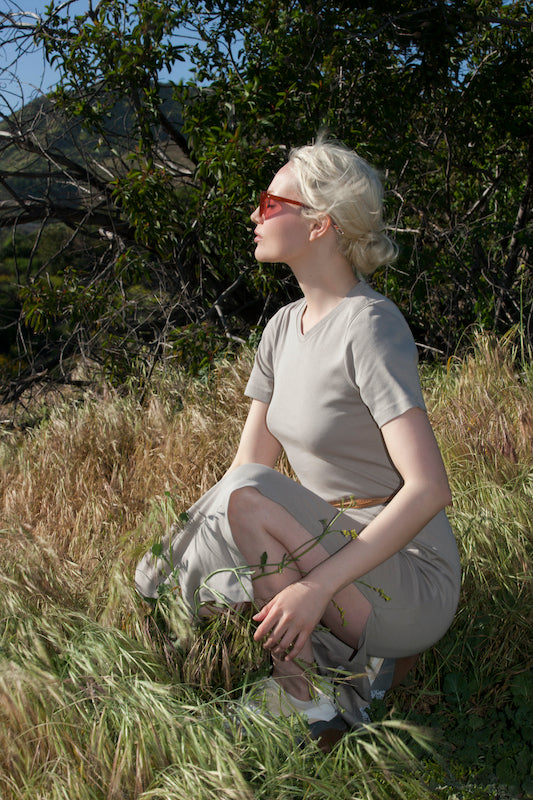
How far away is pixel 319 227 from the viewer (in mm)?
1985

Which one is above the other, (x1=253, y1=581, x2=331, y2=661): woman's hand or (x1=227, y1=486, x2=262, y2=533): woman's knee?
(x1=227, y1=486, x2=262, y2=533): woman's knee

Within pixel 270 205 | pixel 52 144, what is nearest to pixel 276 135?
pixel 52 144

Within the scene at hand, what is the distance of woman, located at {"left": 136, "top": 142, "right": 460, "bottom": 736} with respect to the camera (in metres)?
1.61

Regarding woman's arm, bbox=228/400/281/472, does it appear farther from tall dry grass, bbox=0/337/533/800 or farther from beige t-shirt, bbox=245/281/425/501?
tall dry grass, bbox=0/337/533/800

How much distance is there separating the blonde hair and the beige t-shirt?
0.10 meters

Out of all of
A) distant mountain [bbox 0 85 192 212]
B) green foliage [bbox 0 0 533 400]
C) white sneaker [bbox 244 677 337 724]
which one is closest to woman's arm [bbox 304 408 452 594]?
white sneaker [bbox 244 677 337 724]

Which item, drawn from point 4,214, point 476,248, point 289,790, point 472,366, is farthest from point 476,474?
point 4,214

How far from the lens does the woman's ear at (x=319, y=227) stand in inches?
77.5

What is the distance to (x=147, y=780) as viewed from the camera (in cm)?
143

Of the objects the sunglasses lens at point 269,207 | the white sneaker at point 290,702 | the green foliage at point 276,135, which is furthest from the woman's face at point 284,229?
the green foliage at point 276,135

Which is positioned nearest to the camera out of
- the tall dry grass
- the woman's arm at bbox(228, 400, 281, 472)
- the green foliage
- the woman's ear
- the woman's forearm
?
the tall dry grass

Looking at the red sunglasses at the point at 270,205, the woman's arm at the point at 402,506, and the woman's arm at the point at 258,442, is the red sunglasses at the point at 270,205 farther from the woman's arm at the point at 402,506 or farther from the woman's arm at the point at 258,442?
the woman's arm at the point at 402,506

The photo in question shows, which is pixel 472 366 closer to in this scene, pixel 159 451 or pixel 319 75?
pixel 159 451

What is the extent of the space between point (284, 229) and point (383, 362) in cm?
52
